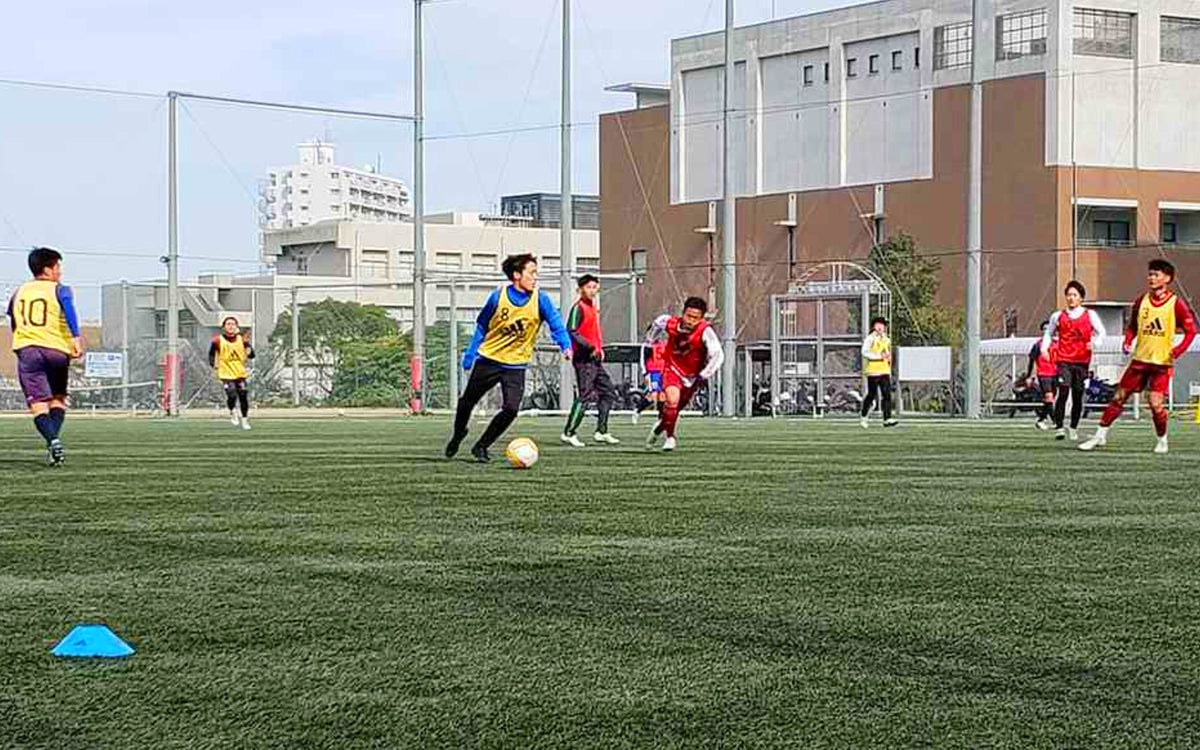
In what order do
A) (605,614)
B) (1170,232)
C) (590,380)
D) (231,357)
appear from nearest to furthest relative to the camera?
(605,614)
(590,380)
(231,357)
(1170,232)

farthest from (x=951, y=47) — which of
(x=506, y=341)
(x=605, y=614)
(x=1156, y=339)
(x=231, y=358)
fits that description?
(x=605, y=614)

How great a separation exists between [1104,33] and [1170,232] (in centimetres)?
740

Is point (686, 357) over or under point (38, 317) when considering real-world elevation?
under

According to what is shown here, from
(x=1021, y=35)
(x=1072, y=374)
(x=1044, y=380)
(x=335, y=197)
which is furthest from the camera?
(x=335, y=197)

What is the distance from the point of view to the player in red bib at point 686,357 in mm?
18062

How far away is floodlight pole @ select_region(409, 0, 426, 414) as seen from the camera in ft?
156

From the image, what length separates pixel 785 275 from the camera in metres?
65.4

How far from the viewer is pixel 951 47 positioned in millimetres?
66125

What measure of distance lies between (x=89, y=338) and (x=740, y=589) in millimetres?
61095

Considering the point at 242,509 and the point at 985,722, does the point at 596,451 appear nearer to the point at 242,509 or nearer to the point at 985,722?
the point at 242,509

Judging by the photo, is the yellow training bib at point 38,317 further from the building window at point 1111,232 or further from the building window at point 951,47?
the building window at point 951,47

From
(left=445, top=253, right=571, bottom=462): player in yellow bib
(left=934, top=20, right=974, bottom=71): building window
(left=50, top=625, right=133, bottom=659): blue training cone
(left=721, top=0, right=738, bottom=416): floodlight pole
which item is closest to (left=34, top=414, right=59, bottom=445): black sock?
(left=445, top=253, right=571, bottom=462): player in yellow bib

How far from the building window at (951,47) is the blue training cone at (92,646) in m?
62.7

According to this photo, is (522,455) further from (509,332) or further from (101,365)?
(101,365)
